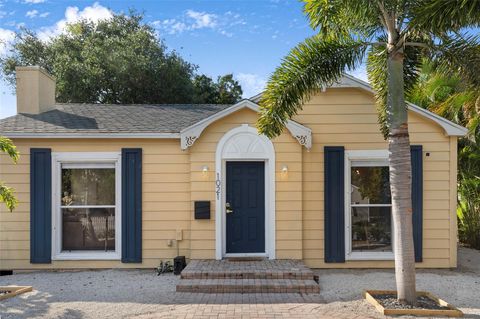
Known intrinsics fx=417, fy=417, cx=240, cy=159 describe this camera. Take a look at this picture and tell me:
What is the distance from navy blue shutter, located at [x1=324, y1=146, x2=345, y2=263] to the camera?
9.06 m

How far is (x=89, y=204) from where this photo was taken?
30.5ft

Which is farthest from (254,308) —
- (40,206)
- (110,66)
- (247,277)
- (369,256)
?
(110,66)

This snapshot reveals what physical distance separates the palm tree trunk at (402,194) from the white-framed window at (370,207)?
9.40ft

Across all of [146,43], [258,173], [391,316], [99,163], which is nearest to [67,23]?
[146,43]

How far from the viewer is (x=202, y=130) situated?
876cm

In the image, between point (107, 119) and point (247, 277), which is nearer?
point (247, 277)

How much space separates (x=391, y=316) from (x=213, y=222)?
414cm

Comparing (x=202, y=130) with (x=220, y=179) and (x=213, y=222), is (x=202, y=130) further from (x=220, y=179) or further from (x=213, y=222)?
(x=213, y=222)

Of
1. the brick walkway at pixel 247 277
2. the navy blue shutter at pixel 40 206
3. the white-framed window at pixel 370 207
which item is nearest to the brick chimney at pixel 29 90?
the navy blue shutter at pixel 40 206

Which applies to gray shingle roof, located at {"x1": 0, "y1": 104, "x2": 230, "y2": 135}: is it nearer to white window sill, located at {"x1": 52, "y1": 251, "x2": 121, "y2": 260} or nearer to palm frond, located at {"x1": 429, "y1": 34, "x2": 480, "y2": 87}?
white window sill, located at {"x1": 52, "y1": 251, "x2": 121, "y2": 260}

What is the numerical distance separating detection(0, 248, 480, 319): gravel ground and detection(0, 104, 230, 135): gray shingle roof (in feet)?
10.1

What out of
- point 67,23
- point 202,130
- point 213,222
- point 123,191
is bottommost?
point 213,222

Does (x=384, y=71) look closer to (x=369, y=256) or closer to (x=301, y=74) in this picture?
(x=301, y=74)

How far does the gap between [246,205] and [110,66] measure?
647 inches
